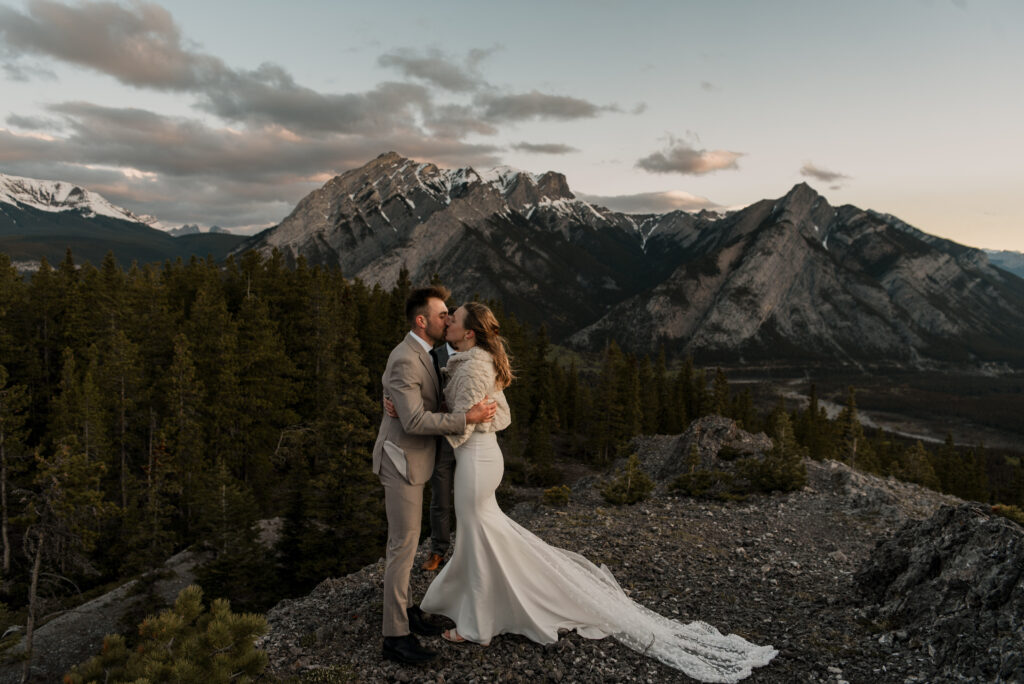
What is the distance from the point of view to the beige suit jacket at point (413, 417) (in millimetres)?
5672

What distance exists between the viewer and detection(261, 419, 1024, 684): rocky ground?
6211 millimetres

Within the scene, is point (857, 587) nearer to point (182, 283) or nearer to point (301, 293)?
point (301, 293)

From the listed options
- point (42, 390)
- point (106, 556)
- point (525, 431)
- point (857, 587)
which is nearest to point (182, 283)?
point (42, 390)

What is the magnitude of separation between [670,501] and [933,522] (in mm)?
10131

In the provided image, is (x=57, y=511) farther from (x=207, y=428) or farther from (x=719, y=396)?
(x=719, y=396)

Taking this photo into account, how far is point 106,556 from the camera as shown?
3067cm

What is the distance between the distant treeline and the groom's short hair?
12102 millimetres

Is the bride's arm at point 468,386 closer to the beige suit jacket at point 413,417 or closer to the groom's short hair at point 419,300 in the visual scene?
the beige suit jacket at point 413,417

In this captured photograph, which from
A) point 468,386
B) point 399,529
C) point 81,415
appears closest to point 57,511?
point 399,529

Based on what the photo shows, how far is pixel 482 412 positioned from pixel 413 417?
74 centimetres

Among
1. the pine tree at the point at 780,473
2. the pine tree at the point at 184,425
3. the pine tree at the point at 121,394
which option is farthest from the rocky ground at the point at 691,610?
the pine tree at the point at 121,394

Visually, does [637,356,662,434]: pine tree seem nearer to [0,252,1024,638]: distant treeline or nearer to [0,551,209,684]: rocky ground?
[0,252,1024,638]: distant treeline

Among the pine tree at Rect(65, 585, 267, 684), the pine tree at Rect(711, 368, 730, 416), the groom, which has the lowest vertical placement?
the pine tree at Rect(711, 368, 730, 416)

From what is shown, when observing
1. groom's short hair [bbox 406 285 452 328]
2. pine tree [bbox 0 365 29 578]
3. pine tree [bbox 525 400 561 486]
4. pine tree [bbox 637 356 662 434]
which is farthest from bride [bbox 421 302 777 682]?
pine tree [bbox 637 356 662 434]
